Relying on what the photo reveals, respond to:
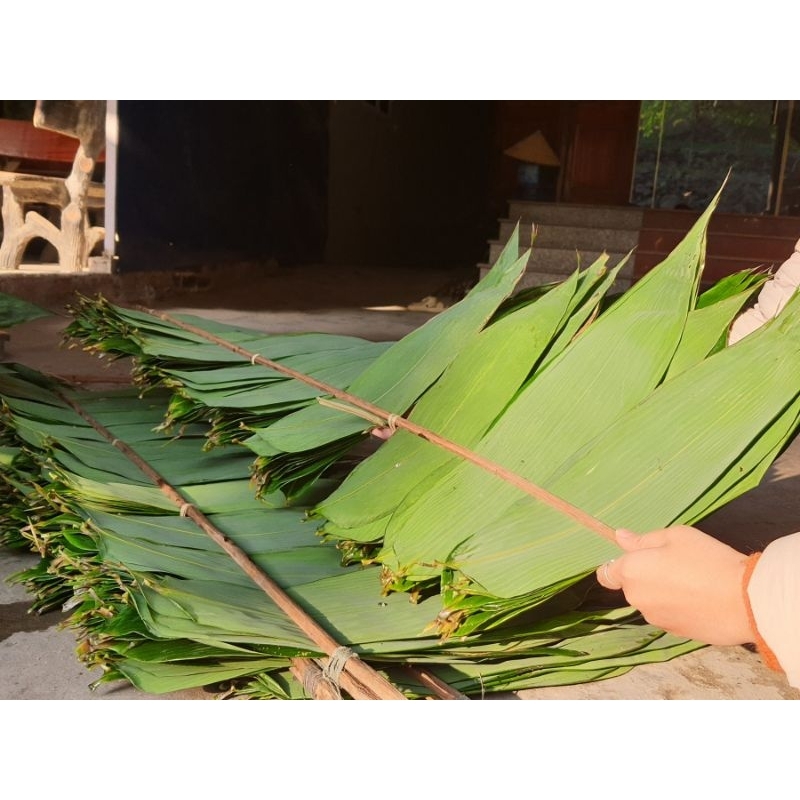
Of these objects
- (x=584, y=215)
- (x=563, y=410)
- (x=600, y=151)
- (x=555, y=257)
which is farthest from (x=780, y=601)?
(x=600, y=151)

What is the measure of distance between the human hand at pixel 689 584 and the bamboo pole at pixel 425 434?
8 cm

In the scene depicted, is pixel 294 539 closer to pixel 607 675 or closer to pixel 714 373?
pixel 607 675

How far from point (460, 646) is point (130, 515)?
24.2 inches

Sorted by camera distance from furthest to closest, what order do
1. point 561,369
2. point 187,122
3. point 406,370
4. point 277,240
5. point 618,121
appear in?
1. point 618,121
2. point 277,240
3. point 187,122
4. point 406,370
5. point 561,369

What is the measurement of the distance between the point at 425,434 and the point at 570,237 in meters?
5.89

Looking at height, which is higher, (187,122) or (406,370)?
(187,122)

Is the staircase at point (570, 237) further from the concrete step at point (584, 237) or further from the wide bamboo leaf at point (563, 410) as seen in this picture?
the wide bamboo leaf at point (563, 410)

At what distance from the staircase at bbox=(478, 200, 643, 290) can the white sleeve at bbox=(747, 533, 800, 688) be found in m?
5.85

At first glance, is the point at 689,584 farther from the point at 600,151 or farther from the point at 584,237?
the point at 600,151

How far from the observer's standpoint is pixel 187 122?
19.9 feet

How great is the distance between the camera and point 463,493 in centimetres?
115

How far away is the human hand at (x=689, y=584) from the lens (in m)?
0.80

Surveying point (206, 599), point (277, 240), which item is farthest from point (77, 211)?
point (206, 599)

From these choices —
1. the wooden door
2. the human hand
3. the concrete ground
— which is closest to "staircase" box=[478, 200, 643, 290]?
the wooden door
